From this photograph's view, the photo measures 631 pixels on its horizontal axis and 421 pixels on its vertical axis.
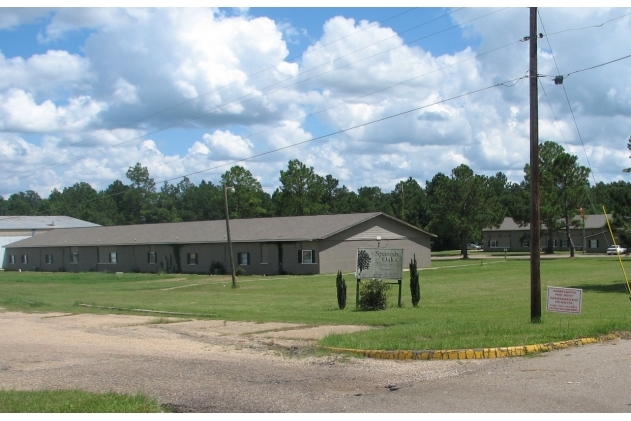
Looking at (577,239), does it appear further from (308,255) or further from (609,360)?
(609,360)

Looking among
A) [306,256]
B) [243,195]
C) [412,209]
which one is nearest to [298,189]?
[243,195]

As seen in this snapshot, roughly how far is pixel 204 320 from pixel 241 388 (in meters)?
11.0

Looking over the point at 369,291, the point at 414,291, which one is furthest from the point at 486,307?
the point at 369,291

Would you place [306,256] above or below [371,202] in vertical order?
below

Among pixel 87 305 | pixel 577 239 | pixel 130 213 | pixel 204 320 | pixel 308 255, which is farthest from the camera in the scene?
pixel 130 213

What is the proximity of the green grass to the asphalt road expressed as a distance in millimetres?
542

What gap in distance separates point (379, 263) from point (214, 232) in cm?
3949

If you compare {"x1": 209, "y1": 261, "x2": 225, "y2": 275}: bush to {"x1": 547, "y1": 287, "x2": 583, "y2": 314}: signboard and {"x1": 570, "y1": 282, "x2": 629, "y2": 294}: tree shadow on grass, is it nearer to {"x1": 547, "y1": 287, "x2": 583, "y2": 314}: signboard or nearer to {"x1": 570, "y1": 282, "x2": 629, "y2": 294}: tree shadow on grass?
{"x1": 570, "y1": 282, "x2": 629, "y2": 294}: tree shadow on grass

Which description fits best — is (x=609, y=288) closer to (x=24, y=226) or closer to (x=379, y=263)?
(x=379, y=263)

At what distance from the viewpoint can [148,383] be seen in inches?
419

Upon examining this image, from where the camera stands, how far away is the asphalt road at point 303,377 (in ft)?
29.2

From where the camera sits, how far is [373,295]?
23266 millimetres

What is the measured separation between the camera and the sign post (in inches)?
960

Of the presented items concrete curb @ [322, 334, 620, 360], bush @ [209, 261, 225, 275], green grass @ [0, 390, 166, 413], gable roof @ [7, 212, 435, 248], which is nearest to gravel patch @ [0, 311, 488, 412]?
concrete curb @ [322, 334, 620, 360]
